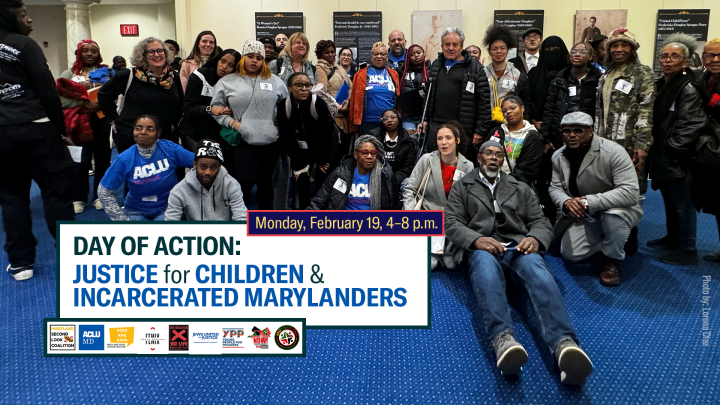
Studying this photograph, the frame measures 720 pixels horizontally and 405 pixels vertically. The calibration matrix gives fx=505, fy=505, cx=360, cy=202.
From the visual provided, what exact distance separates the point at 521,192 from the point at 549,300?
77 cm

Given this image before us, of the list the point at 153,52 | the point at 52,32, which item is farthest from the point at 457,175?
the point at 52,32

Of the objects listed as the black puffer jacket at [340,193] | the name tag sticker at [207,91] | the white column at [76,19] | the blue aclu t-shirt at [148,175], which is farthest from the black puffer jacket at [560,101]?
the white column at [76,19]

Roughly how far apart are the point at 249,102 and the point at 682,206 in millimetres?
2768

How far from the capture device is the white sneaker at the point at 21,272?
280 centimetres

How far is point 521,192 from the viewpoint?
2670 millimetres

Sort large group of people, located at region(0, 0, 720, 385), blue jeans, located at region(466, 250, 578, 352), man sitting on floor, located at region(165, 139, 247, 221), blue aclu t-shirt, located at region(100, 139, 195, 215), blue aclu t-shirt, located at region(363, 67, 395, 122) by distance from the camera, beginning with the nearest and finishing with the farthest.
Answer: blue jeans, located at region(466, 250, 578, 352) → large group of people, located at region(0, 0, 720, 385) → man sitting on floor, located at region(165, 139, 247, 221) → blue aclu t-shirt, located at region(100, 139, 195, 215) → blue aclu t-shirt, located at region(363, 67, 395, 122)

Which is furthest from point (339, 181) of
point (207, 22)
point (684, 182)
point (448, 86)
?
point (207, 22)

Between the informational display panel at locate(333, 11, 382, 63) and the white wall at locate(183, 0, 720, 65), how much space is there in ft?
0.24

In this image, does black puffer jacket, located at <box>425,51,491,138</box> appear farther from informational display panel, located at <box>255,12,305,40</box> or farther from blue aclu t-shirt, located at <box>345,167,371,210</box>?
informational display panel, located at <box>255,12,305,40</box>

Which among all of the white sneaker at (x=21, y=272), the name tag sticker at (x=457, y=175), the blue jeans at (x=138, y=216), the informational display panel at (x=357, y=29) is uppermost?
the informational display panel at (x=357, y=29)

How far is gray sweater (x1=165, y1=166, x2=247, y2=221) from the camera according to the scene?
2.77 m

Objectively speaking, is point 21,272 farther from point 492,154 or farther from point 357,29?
point 357,29

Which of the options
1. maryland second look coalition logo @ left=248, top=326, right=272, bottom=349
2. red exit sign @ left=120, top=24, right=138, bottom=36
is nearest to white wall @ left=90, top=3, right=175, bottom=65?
red exit sign @ left=120, top=24, right=138, bottom=36

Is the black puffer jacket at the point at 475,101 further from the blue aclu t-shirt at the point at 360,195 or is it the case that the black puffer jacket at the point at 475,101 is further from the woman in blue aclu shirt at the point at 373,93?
the blue aclu t-shirt at the point at 360,195
